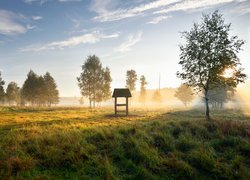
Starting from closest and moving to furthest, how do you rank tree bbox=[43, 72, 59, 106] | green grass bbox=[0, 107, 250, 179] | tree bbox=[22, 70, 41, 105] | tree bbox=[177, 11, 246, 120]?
green grass bbox=[0, 107, 250, 179] < tree bbox=[177, 11, 246, 120] < tree bbox=[22, 70, 41, 105] < tree bbox=[43, 72, 59, 106]

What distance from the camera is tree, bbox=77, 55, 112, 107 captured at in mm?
70688

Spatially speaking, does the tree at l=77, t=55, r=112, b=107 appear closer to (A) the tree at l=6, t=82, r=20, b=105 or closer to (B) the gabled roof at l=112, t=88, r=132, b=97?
(B) the gabled roof at l=112, t=88, r=132, b=97

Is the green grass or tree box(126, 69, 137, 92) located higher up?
tree box(126, 69, 137, 92)

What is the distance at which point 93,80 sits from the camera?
232ft

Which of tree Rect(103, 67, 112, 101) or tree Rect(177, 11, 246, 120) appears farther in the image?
tree Rect(103, 67, 112, 101)

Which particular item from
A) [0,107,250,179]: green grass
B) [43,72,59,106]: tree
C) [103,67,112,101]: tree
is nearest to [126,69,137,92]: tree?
[103,67,112,101]: tree

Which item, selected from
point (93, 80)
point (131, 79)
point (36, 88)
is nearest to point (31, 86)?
point (36, 88)

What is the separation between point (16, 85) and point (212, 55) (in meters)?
104

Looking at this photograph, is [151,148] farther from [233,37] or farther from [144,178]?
[233,37]

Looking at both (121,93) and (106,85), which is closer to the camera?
(121,93)

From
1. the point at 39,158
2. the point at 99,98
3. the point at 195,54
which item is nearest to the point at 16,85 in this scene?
the point at 99,98

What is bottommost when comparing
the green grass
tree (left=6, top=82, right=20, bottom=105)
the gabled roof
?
the green grass

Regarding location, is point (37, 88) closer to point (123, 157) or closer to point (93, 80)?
point (93, 80)

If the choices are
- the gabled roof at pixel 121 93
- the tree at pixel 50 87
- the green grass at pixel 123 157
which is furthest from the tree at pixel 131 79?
the green grass at pixel 123 157
